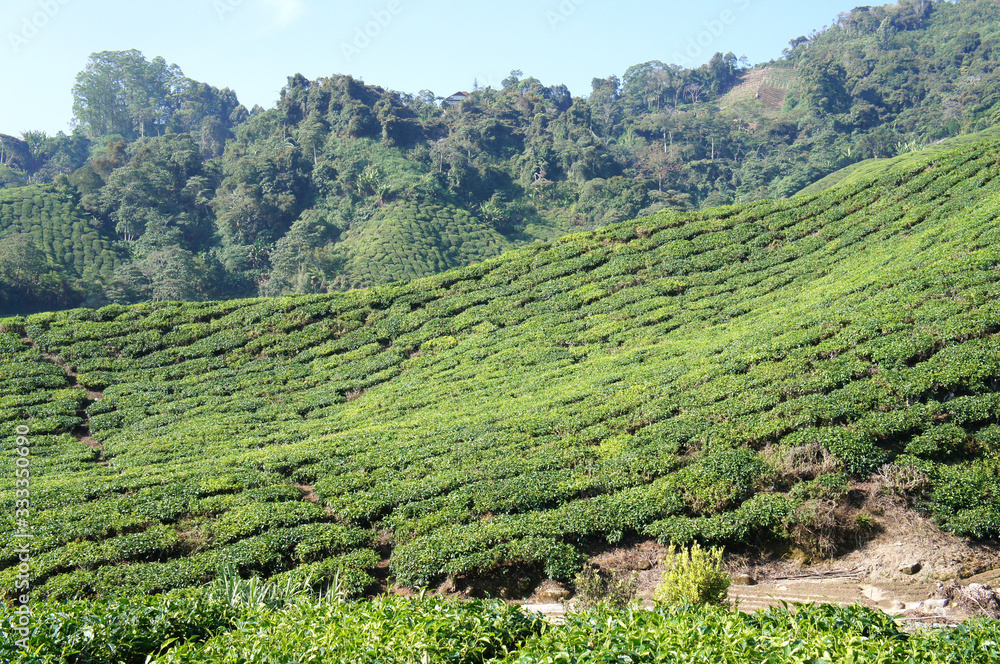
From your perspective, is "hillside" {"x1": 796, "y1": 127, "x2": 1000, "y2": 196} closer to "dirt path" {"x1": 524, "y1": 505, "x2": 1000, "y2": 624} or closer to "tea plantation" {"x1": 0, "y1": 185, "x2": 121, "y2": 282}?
"dirt path" {"x1": 524, "y1": 505, "x2": 1000, "y2": 624}

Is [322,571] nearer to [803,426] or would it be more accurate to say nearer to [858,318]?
[803,426]

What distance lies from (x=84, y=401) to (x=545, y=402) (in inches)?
695

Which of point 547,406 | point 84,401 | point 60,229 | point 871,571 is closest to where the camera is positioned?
point 871,571

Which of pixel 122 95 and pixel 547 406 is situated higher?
pixel 122 95

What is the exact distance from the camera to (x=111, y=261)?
70.7 meters

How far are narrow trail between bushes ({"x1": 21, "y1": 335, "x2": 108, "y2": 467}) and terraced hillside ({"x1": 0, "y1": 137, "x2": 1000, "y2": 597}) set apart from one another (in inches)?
3.8

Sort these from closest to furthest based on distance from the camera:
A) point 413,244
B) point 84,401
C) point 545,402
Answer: point 545,402
point 84,401
point 413,244

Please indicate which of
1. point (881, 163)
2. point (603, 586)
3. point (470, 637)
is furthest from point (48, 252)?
point (881, 163)

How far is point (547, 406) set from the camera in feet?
65.3

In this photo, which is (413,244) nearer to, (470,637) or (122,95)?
(470,637)

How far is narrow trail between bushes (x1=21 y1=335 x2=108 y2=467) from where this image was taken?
2211 centimetres

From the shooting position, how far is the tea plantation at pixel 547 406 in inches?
523

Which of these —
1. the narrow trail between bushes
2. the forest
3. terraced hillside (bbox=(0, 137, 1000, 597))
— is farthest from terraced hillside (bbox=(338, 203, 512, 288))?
the narrow trail between bushes

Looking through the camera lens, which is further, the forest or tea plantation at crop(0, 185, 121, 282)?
the forest
